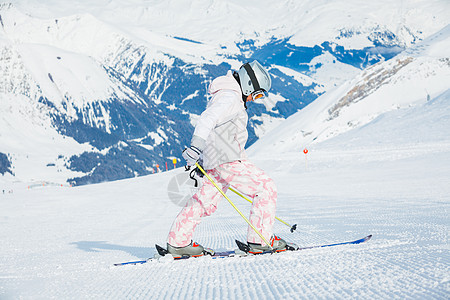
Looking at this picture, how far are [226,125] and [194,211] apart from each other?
93 centimetres

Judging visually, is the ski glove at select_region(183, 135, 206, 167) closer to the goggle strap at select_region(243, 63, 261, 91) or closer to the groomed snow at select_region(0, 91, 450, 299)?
the goggle strap at select_region(243, 63, 261, 91)

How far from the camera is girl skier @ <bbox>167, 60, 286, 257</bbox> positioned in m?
3.81

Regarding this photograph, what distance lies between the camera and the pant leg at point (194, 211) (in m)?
3.97

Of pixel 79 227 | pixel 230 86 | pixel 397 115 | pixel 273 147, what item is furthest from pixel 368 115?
pixel 230 86

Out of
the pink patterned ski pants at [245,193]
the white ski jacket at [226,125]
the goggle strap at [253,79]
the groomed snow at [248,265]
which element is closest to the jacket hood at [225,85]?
the white ski jacket at [226,125]

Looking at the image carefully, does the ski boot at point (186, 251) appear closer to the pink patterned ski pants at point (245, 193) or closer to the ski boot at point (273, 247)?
the pink patterned ski pants at point (245, 193)

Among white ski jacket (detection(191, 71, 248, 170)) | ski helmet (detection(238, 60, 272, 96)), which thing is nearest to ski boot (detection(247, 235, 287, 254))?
white ski jacket (detection(191, 71, 248, 170))

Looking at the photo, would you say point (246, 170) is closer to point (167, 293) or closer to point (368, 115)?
point (167, 293)

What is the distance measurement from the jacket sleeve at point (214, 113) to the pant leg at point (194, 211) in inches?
22.4

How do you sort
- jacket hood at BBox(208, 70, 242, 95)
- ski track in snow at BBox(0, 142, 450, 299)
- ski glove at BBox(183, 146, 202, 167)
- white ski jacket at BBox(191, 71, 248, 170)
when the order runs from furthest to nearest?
jacket hood at BBox(208, 70, 242, 95) < white ski jacket at BBox(191, 71, 248, 170) < ski glove at BBox(183, 146, 202, 167) < ski track in snow at BBox(0, 142, 450, 299)

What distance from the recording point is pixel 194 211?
399cm

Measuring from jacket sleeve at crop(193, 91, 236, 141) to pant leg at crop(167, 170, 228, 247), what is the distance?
1.87 feet

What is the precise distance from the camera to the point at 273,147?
44031 millimetres

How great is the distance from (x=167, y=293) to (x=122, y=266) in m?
1.25
